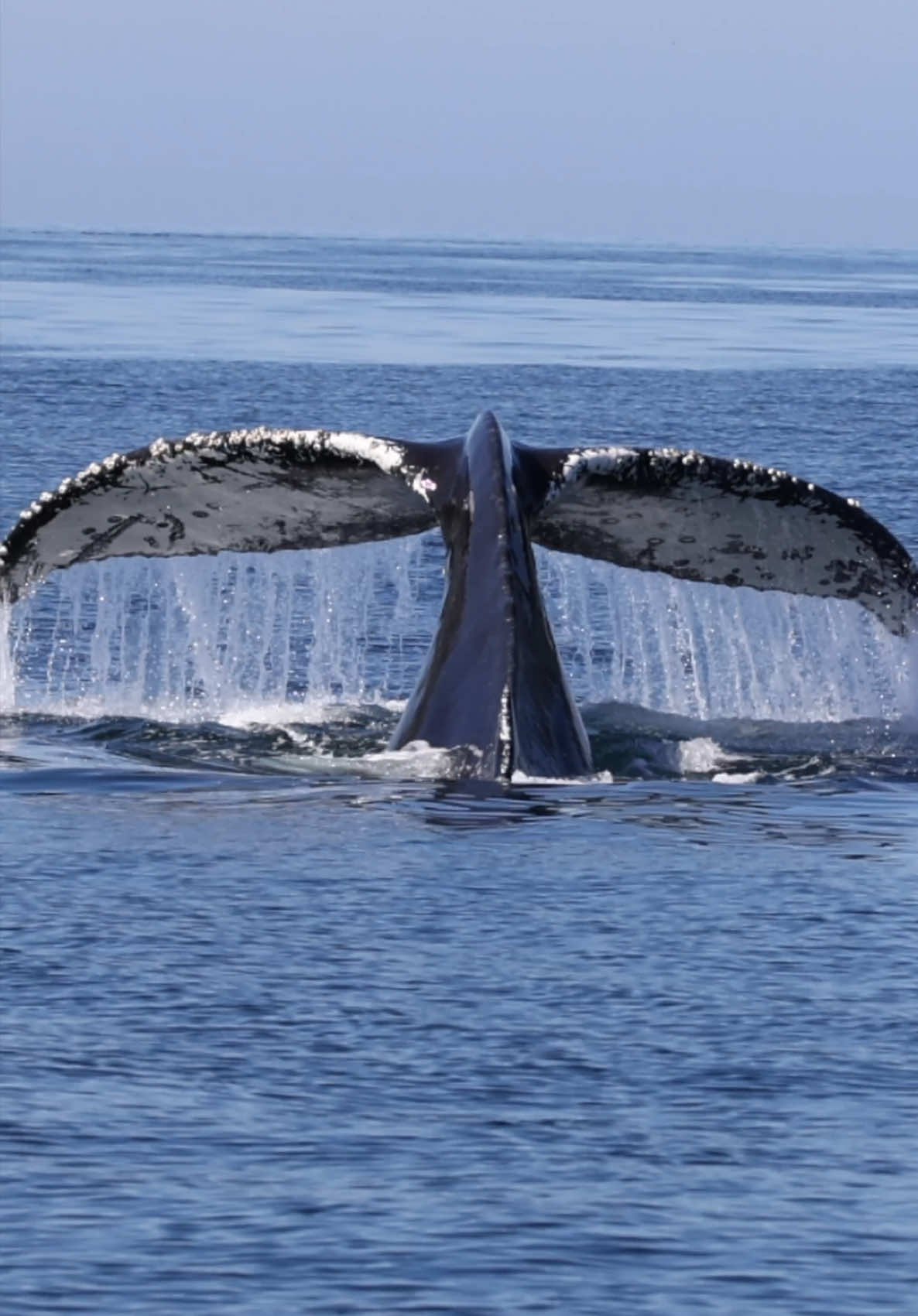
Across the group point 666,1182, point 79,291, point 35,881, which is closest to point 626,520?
point 35,881

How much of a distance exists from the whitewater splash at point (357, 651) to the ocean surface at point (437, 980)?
0.21 ft

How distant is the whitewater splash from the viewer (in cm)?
1338

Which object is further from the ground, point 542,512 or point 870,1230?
point 542,512

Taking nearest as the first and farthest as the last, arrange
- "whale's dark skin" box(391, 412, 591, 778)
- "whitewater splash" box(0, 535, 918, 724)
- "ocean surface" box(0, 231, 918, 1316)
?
"ocean surface" box(0, 231, 918, 1316) → "whale's dark skin" box(391, 412, 591, 778) → "whitewater splash" box(0, 535, 918, 724)

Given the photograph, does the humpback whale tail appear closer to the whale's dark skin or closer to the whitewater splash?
the whale's dark skin

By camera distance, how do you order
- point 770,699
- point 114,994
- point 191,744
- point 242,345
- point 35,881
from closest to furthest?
point 114,994 < point 35,881 < point 191,744 < point 770,699 < point 242,345

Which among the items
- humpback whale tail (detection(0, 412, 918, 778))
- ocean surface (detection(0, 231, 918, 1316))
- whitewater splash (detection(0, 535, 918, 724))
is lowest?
ocean surface (detection(0, 231, 918, 1316))

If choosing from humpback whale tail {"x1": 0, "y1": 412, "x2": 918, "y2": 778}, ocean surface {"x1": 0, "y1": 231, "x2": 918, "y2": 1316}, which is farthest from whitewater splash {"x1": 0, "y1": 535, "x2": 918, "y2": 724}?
humpback whale tail {"x1": 0, "y1": 412, "x2": 918, "y2": 778}

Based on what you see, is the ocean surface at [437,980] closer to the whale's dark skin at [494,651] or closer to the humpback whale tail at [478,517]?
the whale's dark skin at [494,651]

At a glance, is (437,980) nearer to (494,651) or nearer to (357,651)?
(494,651)

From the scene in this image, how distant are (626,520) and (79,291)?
55323 millimetres

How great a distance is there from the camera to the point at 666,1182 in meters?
6.46

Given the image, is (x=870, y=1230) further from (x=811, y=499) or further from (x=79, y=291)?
(x=79, y=291)

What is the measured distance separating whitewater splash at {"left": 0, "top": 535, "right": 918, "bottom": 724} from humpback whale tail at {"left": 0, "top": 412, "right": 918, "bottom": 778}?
29 centimetres
